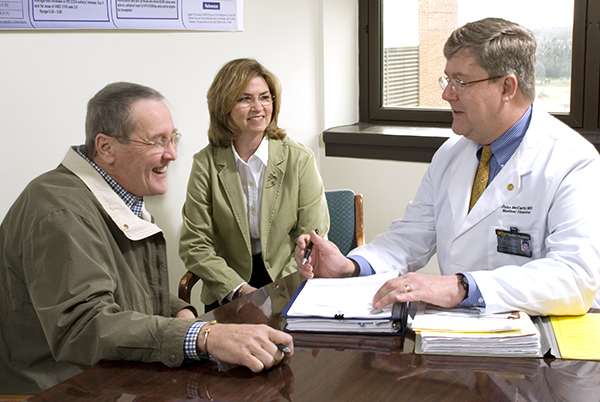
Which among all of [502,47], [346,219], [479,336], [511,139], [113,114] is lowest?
[346,219]

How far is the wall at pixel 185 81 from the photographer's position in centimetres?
237

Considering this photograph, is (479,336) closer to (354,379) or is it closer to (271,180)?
(354,379)

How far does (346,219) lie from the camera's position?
301 centimetres

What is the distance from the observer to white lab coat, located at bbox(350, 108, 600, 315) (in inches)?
59.5

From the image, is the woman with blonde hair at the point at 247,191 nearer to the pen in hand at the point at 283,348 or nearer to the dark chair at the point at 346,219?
the dark chair at the point at 346,219

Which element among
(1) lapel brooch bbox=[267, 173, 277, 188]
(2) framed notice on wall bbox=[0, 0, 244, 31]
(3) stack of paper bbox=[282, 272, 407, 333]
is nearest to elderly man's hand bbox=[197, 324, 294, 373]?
(3) stack of paper bbox=[282, 272, 407, 333]

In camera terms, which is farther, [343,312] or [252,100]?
[252,100]

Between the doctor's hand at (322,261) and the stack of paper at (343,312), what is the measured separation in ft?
0.51

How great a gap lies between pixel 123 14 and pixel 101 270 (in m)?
1.55

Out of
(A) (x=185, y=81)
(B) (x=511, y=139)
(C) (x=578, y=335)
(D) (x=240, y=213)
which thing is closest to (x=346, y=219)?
(D) (x=240, y=213)

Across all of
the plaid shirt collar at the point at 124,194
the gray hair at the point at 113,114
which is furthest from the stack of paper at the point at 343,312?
the gray hair at the point at 113,114

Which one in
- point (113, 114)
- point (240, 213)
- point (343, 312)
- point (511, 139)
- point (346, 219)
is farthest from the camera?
point (346, 219)

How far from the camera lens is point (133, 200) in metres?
1.83

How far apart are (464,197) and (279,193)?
40.0 inches
